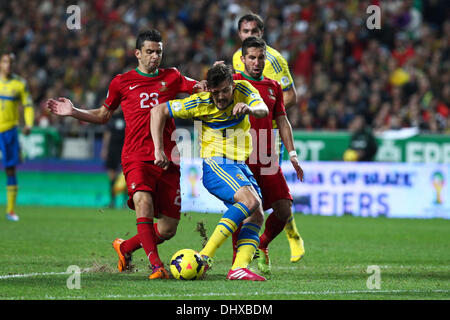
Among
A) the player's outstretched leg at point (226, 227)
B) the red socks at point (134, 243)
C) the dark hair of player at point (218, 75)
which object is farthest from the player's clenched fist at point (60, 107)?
the player's outstretched leg at point (226, 227)

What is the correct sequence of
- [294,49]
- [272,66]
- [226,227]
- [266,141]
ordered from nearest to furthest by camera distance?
[226,227]
[266,141]
[272,66]
[294,49]

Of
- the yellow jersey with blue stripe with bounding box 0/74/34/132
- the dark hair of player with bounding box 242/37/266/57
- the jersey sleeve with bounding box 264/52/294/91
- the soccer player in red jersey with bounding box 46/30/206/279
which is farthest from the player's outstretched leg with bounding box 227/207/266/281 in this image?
the yellow jersey with blue stripe with bounding box 0/74/34/132

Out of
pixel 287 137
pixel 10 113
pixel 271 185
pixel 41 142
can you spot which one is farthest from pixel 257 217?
pixel 41 142

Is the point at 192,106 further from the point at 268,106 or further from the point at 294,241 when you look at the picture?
the point at 294,241

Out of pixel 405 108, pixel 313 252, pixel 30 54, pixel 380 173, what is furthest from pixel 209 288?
pixel 30 54

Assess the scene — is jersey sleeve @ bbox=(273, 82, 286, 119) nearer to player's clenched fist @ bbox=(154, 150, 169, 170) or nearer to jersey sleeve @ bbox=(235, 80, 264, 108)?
jersey sleeve @ bbox=(235, 80, 264, 108)

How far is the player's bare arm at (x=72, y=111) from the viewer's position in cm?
772

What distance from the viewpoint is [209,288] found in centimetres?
654

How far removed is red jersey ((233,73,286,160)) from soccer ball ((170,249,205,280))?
4.78 ft

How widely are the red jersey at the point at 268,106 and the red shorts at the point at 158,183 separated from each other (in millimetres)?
884

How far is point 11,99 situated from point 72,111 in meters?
6.95

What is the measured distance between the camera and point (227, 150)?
293 inches
